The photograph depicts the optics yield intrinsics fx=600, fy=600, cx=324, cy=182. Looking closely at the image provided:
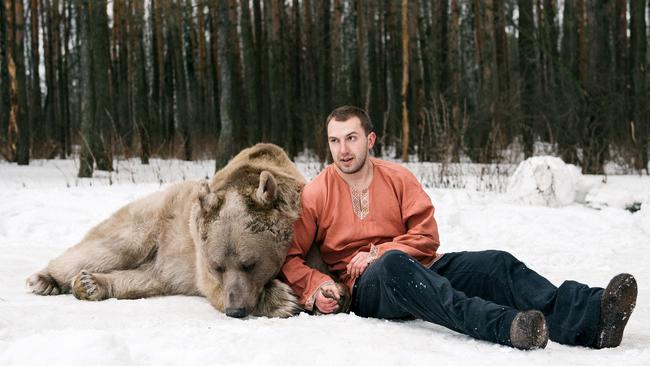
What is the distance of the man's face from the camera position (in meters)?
3.54

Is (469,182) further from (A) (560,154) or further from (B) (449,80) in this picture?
(B) (449,80)

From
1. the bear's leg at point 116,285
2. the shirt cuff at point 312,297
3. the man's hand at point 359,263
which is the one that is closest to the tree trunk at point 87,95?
the bear's leg at point 116,285

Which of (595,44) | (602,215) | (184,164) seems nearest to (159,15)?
(184,164)

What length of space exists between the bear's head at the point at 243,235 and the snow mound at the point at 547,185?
17.6 ft

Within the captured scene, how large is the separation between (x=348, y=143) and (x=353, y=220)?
18.1 inches

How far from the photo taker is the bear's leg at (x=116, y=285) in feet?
13.3

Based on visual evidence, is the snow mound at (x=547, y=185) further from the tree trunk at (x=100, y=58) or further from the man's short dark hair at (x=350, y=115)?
the tree trunk at (x=100, y=58)

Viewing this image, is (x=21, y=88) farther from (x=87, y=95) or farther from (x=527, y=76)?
(x=527, y=76)

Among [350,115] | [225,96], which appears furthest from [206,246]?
[225,96]

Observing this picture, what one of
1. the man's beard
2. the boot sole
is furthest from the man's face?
the boot sole

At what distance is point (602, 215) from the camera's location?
7.36 meters

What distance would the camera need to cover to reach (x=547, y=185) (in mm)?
8172

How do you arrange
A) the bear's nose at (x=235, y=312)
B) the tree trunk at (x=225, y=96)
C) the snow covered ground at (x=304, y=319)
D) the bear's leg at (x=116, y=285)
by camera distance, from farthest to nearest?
the tree trunk at (x=225, y=96) < the bear's leg at (x=116, y=285) < the bear's nose at (x=235, y=312) < the snow covered ground at (x=304, y=319)

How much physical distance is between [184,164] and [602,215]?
11883 millimetres
